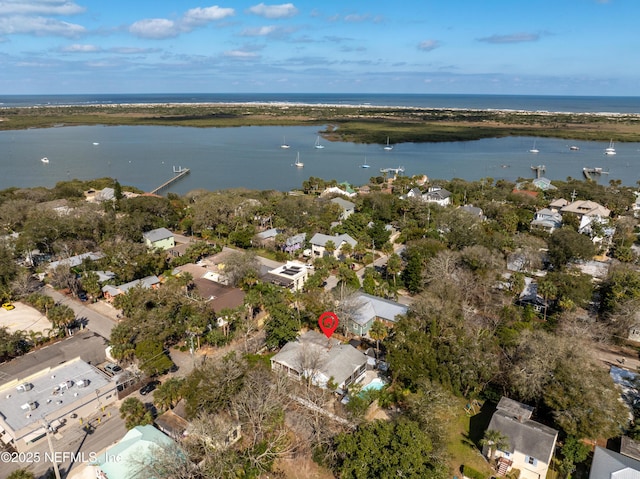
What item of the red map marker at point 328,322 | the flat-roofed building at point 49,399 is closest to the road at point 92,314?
the flat-roofed building at point 49,399

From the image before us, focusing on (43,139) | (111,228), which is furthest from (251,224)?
(43,139)

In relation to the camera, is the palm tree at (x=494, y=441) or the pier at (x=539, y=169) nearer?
the palm tree at (x=494, y=441)

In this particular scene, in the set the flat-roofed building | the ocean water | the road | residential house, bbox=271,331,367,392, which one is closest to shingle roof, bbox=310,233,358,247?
residential house, bbox=271,331,367,392

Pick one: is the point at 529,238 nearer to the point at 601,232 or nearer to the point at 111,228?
the point at 601,232

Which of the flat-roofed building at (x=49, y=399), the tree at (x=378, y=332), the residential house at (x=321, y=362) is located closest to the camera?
the flat-roofed building at (x=49, y=399)

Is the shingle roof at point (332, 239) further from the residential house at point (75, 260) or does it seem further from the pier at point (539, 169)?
the pier at point (539, 169)

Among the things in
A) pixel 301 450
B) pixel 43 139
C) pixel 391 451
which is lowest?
pixel 301 450
